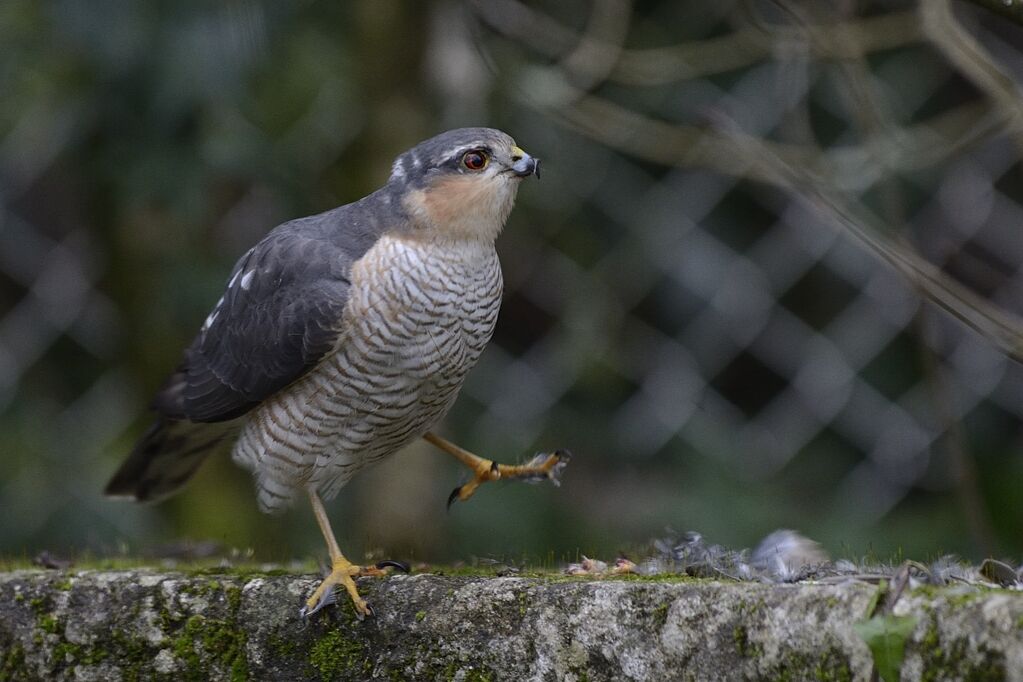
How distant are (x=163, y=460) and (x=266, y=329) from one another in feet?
2.70

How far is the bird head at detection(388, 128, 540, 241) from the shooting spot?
2855mm

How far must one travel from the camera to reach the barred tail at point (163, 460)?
3479 millimetres

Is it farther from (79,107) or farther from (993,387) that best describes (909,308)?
(79,107)

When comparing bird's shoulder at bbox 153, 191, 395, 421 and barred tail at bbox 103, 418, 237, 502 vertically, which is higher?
bird's shoulder at bbox 153, 191, 395, 421

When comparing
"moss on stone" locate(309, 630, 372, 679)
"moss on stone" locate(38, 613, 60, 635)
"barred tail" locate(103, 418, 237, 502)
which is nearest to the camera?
"moss on stone" locate(309, 630, 372, 679)

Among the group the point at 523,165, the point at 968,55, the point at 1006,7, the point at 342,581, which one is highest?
the point at 968,55

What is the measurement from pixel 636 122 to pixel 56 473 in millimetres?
2623

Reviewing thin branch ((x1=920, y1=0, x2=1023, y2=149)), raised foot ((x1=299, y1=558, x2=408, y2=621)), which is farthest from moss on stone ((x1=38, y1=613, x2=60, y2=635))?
thin branch ((x1=920, y1=0, x2=1023, y2=149))

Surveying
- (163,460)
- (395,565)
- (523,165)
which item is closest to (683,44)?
(523,165)

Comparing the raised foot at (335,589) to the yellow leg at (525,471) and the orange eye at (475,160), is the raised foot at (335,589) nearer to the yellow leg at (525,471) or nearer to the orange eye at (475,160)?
the yellow leg at (525,471)

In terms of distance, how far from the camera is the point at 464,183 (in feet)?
9.56

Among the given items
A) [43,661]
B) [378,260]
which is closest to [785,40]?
[378,260]

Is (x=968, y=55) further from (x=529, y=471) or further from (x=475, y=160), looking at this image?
(x=529, y=471)

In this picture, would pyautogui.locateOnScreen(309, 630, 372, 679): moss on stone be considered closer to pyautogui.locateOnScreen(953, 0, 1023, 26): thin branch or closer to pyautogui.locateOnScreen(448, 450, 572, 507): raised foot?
pyautogui.locateOnScreen(448, 450, 572, 507): raised foot
